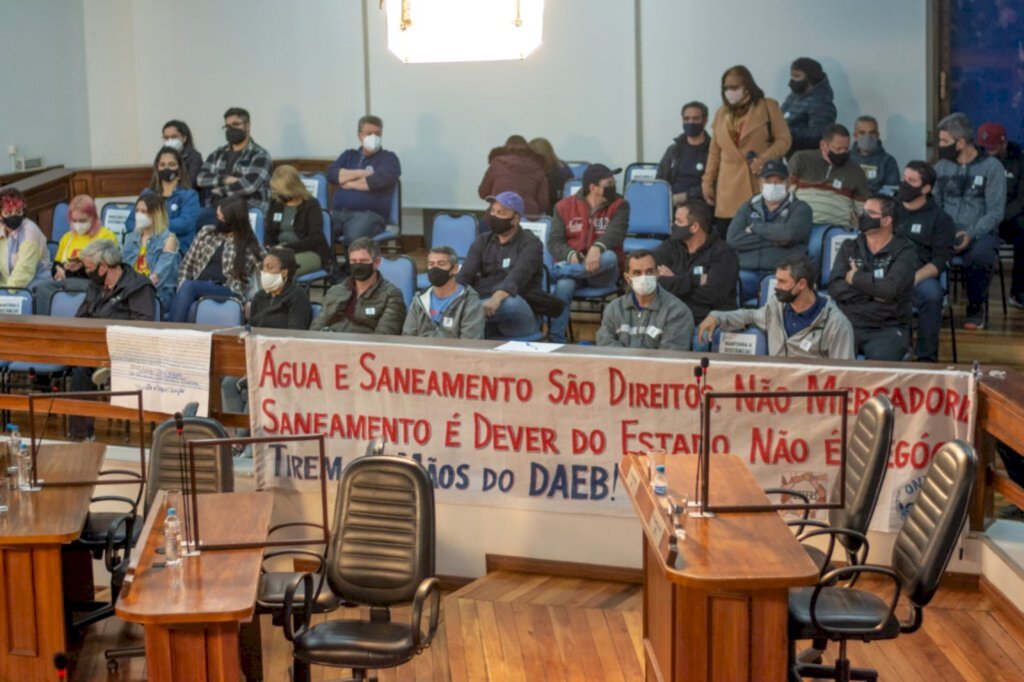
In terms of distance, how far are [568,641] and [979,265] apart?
473 cm

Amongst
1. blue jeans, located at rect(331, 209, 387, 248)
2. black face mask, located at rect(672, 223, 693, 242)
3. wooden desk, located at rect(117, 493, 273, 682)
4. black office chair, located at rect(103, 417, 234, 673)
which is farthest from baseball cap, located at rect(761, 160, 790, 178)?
wooden desk, located at rect(117, 493, 273, 682)

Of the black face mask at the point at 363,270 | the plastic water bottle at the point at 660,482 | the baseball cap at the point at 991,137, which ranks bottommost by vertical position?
the plastic water bottle at the point at 660,482

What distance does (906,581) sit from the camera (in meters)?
4.89

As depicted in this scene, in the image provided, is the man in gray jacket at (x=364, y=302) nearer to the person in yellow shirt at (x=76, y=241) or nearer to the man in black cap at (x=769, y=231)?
the person in yellow shirt at (x=76, y=241)

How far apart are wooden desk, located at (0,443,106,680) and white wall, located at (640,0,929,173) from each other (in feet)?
24.8

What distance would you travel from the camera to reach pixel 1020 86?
11977 millimetres

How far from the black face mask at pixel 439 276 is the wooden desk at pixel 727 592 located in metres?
2.93

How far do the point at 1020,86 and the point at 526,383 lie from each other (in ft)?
24.4

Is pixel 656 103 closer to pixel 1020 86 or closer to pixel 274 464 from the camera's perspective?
pixel 1020 86

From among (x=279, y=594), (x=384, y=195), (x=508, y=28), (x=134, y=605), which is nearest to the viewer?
(x=508, y=28)

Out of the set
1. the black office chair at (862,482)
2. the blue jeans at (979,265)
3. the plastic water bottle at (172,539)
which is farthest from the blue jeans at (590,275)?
the plastic water bottle at (172,539)

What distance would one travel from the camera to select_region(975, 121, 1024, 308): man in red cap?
1013cm

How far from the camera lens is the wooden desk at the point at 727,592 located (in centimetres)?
444

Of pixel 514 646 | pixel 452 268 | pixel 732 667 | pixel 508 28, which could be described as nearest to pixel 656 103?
pixel 452 268
